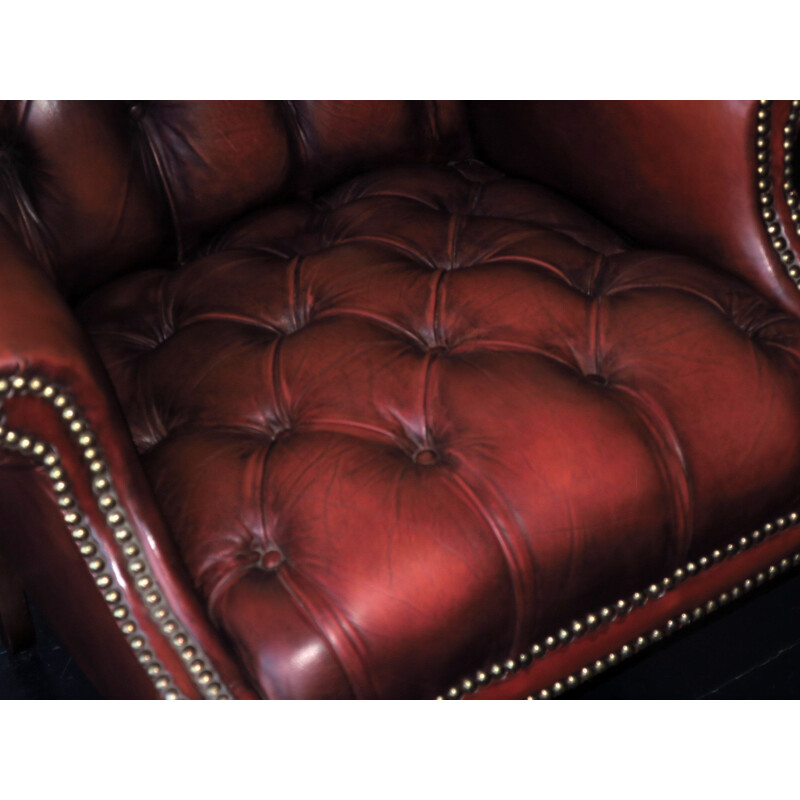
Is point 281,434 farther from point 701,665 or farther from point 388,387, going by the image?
point 701,665

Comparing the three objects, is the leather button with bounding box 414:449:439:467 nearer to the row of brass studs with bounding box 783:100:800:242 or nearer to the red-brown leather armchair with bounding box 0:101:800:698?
the red-brown leather armchair with bounding box 0:101:800:698

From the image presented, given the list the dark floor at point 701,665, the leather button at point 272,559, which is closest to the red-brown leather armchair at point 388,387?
the leather button at point 272,559

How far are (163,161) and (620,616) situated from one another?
524 millimetres

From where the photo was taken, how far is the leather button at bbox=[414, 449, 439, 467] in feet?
1.89

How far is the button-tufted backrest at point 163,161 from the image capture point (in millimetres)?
723

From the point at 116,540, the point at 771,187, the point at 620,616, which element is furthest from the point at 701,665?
the point at 116,540

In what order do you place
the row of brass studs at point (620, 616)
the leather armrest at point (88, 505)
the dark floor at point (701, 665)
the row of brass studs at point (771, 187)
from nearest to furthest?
the leather armrest at point (88, 505), the row of brass studs at point (620, 616), the row of brass studs at point (771, 187), the dark floor at point (701, 665)

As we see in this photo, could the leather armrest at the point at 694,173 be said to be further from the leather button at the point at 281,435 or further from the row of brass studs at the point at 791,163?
the leather button at the point at 281,435

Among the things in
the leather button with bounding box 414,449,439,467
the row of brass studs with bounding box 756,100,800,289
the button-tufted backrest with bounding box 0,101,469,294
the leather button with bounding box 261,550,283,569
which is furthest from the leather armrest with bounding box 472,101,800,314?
the leather button with bounding box 261,550,283,569

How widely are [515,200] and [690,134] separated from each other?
17 cm

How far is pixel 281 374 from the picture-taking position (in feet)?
2.11

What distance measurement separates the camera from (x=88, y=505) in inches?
18.6

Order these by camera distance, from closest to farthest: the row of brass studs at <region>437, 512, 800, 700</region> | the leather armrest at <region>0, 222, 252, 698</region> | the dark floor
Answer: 1. the leather armrest at <region>0, 222, 252, 698</region>
2. the row of brass studs at <region>437, 512, 800, 700</region>
3. the dark floor
